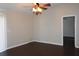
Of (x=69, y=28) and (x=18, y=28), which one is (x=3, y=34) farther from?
(x=69, y=28)

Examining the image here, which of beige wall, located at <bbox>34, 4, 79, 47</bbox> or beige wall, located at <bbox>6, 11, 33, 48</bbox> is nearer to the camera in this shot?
beige wall, located at <bbox>6, 11, 33, 48</bbox>

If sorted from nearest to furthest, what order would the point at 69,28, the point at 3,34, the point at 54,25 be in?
the point at 3,34 < the point at 54,25 < the point at 69,28

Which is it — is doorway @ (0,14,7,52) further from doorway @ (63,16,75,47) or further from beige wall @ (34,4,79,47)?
doorway @ (63,16,75,47)

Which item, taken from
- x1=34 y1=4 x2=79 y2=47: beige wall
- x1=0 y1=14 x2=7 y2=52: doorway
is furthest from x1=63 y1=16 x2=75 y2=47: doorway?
x1=0 y1=14 x2=7 y2=52: doorway

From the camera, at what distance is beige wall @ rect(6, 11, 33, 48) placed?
3554mm

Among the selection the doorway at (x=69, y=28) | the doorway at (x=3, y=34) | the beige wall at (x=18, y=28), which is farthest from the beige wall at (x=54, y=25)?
the doorway at (x=3, y=34)

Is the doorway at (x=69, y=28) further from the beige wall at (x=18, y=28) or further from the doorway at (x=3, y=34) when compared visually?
the doorway at (x=3, y=34)

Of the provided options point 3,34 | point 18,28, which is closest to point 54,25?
point 18,28

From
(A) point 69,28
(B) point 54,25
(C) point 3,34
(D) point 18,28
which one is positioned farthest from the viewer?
(A) point 69,28

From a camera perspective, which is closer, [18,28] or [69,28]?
[18,28]

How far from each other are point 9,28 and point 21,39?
1.94 ft

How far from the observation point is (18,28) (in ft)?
12.0

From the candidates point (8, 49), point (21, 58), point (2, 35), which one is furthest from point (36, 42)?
point (21, 58)

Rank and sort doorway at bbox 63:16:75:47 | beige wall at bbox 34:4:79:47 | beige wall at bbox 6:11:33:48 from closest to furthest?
1. beige wall at bbox 6:11:33:48
2. beige wall at bbox 34:4:79:47
3. doorway at bbox 63:16:75:47
